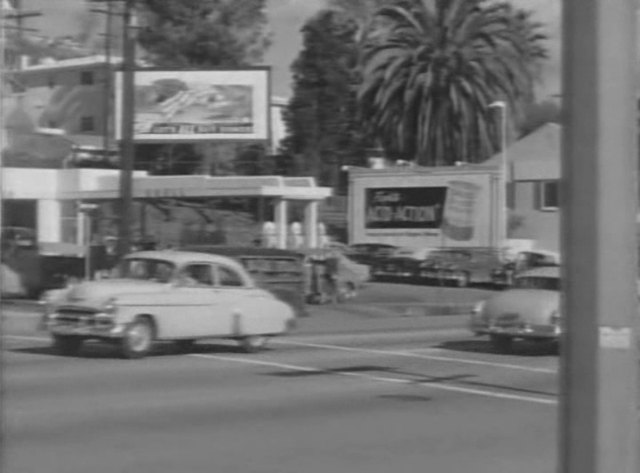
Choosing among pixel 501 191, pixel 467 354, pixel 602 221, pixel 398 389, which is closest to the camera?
pixel 602 221

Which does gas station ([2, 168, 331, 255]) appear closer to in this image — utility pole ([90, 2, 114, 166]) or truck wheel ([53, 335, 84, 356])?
utility pole ([90, 2, 114, 166])

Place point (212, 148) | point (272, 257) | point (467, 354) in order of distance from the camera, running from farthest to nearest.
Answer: point (212, 148) → point (272, 257) → point (467, 354)

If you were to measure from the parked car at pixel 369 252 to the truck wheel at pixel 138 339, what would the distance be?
27504mm

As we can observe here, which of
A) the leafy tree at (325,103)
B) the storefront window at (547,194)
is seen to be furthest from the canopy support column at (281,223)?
the storefront window at (547,194)

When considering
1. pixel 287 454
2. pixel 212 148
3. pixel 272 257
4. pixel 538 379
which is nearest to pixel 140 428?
pixel 287 454

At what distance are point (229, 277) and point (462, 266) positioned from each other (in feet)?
84.4

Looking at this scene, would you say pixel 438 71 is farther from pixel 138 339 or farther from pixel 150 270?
pixel 138 339

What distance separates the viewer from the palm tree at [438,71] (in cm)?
5688

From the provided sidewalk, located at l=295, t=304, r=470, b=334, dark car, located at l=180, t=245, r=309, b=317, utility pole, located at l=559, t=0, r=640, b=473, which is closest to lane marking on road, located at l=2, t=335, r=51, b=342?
sidewalk, located at l=295, t=304, r=470, b=334

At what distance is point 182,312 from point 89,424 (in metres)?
8.32

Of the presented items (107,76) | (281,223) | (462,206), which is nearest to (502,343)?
(281,223)

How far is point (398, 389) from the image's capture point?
659 inches

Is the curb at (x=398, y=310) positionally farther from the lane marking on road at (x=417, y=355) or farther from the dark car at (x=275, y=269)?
the lane marking on road at (x=417, y=355)

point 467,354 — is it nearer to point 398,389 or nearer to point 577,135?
point 398,389
